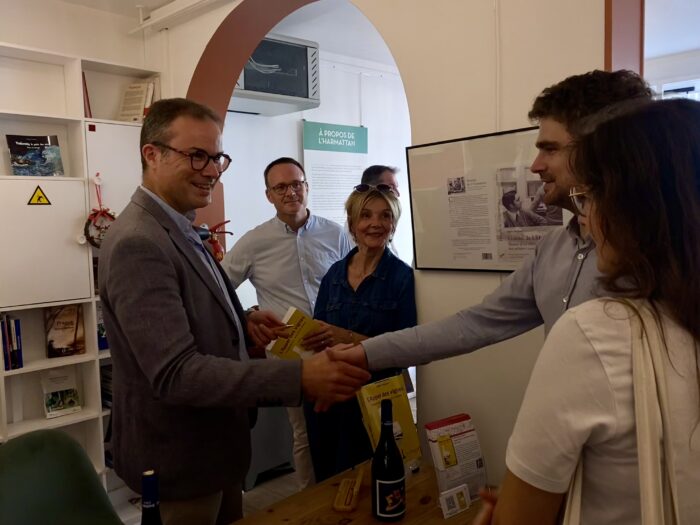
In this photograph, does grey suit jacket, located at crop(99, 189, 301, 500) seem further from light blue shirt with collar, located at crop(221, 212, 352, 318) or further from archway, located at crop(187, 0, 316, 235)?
archway, located at crop(187, 0, 316, 235)

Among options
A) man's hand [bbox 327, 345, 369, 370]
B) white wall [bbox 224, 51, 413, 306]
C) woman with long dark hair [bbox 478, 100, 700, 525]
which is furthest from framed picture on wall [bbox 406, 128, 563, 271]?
white wall [bbox 224, 51, 413, 306]

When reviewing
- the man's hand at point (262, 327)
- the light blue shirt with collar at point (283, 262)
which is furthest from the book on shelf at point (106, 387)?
the man's hand at point (262, 327)

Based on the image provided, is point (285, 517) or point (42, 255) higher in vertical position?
point (42, 255)

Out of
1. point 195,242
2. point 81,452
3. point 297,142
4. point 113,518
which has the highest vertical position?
point 297,142

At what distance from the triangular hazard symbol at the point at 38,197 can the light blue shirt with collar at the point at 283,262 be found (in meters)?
0.98

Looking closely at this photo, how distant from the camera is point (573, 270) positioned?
1.35 meters

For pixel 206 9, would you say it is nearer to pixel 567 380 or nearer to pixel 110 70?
pixel 110 70

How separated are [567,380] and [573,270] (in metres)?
0.67

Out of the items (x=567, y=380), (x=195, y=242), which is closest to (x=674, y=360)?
(x=567, y=380)

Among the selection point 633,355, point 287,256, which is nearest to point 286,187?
point 287,256

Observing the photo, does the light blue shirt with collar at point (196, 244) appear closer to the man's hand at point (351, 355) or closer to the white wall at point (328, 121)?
the man's hand at point (351, 355)

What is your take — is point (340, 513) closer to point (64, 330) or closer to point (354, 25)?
point (64, 330)

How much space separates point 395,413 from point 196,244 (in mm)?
791

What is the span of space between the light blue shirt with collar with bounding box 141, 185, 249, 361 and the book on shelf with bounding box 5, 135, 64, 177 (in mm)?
1802
